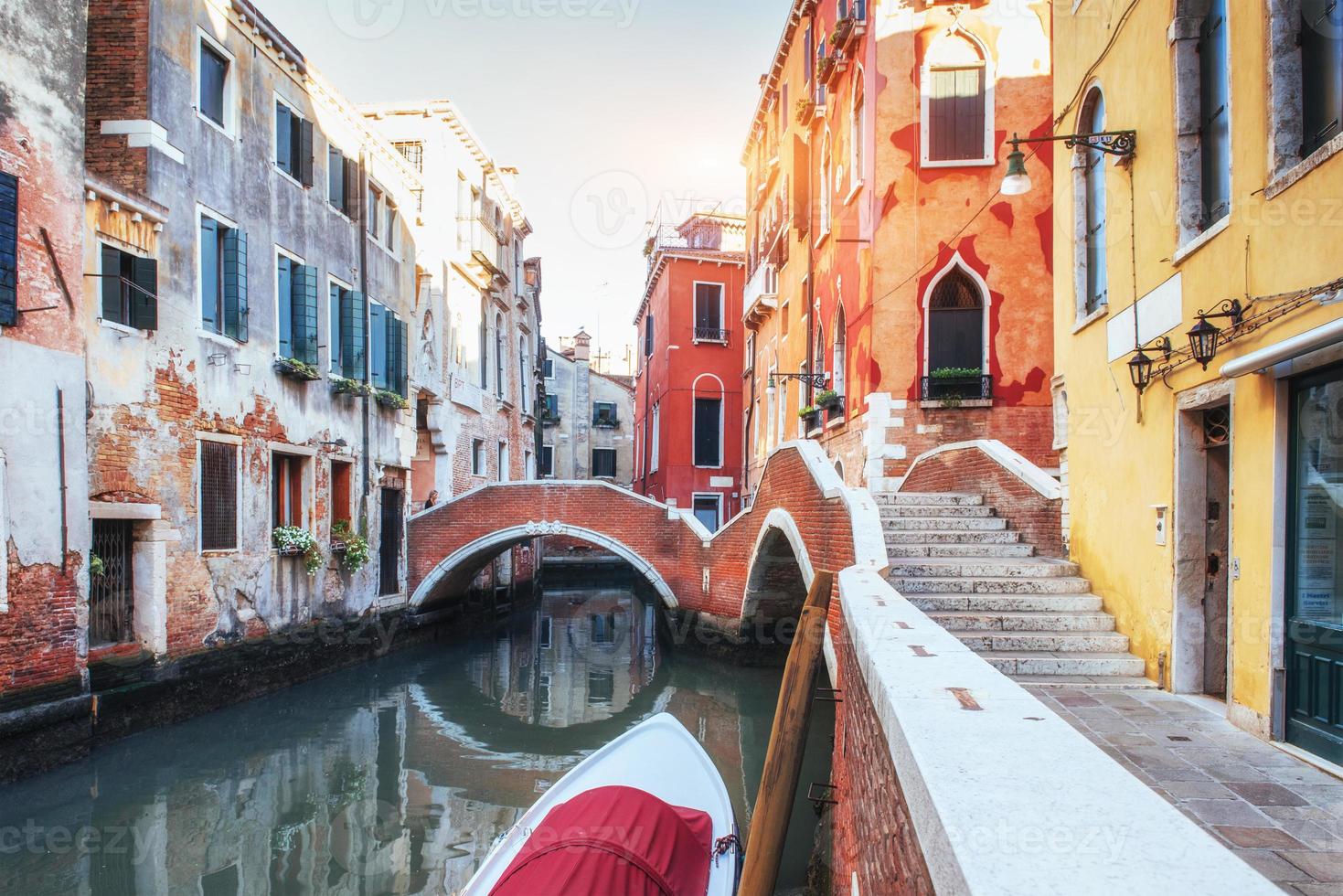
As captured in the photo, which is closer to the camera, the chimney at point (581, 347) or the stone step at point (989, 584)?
the stone step at point (989, 584)

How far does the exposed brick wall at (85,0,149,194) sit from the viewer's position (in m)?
8.17

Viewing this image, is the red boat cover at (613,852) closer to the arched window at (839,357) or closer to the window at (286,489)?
the window at (286,489)

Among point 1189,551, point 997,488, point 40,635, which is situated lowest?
point 40,635

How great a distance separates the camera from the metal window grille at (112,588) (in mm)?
7660

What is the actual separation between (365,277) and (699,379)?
10605 millimetres

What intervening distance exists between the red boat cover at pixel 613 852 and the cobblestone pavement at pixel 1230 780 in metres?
2.04

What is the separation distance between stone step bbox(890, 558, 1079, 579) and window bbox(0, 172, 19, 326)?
22.2ft

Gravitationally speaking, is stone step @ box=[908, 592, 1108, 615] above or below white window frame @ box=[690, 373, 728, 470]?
below

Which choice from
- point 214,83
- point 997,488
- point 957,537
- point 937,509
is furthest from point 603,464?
point 957,537

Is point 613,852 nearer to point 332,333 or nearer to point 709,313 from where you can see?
point 332,333

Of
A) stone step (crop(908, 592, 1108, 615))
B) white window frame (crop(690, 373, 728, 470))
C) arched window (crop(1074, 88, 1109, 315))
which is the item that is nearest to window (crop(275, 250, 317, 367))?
stone step (crop(908, 592, 1108, 615))

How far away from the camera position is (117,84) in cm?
823

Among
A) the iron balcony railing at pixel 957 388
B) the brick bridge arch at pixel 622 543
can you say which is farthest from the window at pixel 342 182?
the iron balcony railing at pixel 957 388

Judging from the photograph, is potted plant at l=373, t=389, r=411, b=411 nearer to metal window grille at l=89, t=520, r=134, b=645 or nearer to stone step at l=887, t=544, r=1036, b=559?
metal window grille at l=89, t=520, r=134, b=645
